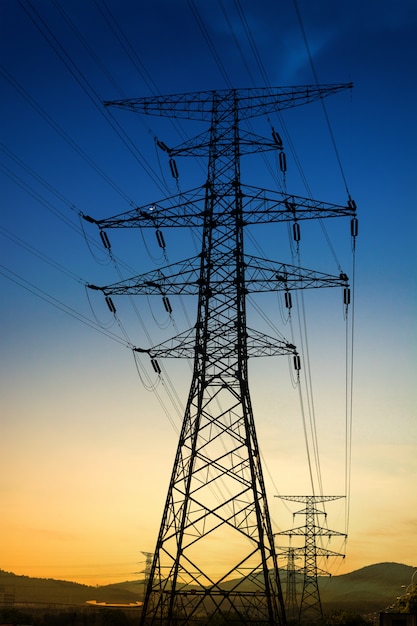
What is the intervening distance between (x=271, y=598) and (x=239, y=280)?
16155 millimetres

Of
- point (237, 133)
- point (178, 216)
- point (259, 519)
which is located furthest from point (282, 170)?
point (259, 519)

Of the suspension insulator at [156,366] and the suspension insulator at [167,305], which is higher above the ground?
the suspension insulator at [167,305]

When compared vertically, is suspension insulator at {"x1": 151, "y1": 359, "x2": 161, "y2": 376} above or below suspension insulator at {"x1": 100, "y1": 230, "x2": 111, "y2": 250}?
below

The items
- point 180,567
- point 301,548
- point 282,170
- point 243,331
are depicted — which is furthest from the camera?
point 301,548

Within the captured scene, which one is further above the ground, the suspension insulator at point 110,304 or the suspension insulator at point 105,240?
the suspension insulator at point 105,240

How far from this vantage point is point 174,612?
38719mm

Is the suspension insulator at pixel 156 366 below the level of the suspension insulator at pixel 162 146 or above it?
below

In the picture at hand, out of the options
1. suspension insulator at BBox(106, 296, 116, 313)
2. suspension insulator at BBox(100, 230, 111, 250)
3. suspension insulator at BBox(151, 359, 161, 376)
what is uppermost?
suspension insulator at BBox(100, 230, 111, 250)

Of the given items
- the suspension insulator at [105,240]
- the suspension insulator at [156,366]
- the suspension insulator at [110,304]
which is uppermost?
the suspension insulator at [105,240]

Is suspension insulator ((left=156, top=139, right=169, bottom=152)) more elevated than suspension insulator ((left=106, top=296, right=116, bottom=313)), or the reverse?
suspension insulator ((left=156, top=139, right=169, bottom=152))

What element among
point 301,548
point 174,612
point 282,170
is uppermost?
point 282,170

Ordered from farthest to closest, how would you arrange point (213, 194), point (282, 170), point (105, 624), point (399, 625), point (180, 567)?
point (105, 624) → point (399, 625) → point (282, 170) → point (213, 194) → point (180, 567)

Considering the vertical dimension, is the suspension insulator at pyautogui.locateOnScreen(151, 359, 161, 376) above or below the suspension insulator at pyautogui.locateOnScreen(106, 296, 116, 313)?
below

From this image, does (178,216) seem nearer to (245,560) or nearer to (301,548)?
(245,560)
